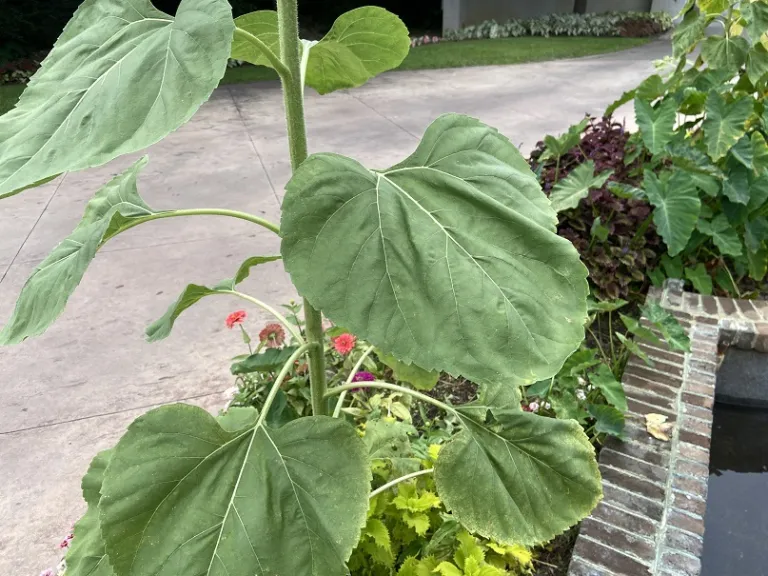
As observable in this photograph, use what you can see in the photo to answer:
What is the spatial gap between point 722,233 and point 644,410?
143 cm

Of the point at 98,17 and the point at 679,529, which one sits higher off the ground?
the point at 98,17

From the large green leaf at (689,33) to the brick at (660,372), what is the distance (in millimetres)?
2281

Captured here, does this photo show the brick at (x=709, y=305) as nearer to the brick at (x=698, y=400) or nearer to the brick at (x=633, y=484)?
the brick at (x=698, y=400)

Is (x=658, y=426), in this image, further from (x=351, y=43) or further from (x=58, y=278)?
(x=58, y=278)

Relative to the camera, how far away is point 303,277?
0.74 m

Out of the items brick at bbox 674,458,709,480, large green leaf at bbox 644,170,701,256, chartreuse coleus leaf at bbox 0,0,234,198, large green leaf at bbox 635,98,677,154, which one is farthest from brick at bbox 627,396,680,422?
chartreuse coleus leaf at bbox 0,0,234,198

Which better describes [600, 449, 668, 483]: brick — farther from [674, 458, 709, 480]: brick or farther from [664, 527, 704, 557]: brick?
[664, 527, 704, 557]: brick

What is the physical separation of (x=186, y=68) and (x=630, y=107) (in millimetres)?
7884

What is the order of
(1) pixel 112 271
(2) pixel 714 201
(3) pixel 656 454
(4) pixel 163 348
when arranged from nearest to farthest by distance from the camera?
(3) pixel 656 454 < (4) pixel 163 348 < (2) pixel 714 201 < (1) pixel 112 271

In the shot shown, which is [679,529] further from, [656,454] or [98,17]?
[98,17]

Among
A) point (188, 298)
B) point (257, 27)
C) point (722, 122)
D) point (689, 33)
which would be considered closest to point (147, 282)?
point (188, 298)

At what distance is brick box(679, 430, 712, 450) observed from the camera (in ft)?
6.87

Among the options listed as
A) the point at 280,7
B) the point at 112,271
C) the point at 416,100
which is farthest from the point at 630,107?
the point at 280,7

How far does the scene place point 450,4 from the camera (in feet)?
52.9
